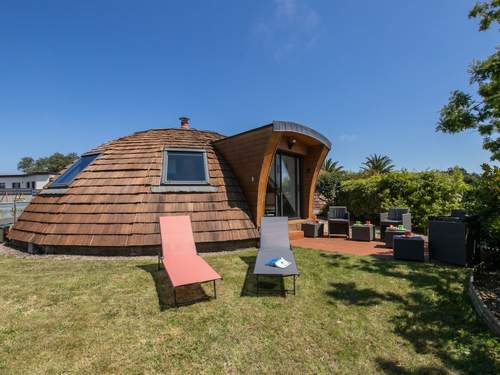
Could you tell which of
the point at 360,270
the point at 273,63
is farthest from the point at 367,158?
the point at 360,270

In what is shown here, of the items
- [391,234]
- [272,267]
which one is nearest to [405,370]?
[272,267]

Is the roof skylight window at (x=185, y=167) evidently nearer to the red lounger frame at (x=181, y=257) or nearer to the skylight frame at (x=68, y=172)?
the red lounger frame at (x=181, y=257)

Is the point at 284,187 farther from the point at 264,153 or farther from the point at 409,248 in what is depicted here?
the point at 409,248

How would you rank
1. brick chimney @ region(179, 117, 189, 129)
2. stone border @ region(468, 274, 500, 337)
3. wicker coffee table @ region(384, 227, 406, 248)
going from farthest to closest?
1. brick chimney @ region(179, 117, 189, 129)
2. wicker coffee table @ region(384, 227, 406, 248)
3. stone border @ region(468, 274, 500, 337)

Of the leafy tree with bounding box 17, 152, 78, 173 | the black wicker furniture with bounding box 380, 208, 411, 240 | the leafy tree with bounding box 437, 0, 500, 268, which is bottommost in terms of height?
the black wicker furniture with bounding box 380, 208, 411, 240

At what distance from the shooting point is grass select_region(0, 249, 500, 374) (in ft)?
9.57

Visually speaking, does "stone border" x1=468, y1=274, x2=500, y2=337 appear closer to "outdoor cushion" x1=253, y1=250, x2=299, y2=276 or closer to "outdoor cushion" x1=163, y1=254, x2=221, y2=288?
"outdoor cushion" x1=253, y1=250, x2=299, y2=276

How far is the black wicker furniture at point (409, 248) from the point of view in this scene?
6633 millimetres

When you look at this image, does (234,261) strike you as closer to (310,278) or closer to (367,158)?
(310,278)

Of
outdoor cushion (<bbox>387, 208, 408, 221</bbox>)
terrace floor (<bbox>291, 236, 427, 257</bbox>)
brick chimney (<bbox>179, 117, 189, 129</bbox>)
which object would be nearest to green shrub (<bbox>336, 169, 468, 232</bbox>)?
outdoor cushion (<bbox>387, 208, 408, 221</bbox>)

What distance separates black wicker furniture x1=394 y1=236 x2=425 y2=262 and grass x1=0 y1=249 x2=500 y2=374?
0.84 m

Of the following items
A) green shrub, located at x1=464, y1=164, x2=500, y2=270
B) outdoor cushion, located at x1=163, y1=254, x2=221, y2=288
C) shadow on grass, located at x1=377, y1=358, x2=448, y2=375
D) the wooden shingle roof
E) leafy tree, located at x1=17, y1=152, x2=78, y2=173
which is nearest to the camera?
shadow on grass, located at x1=377, y1=358, x2=448, y2=375

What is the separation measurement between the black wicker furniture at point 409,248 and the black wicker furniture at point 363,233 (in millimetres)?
2587

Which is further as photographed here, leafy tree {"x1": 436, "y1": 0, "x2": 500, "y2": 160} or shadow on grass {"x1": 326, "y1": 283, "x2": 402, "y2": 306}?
leafy tree {"x1": 436, "y1": 0, "x2": 500, "y2": 160}
